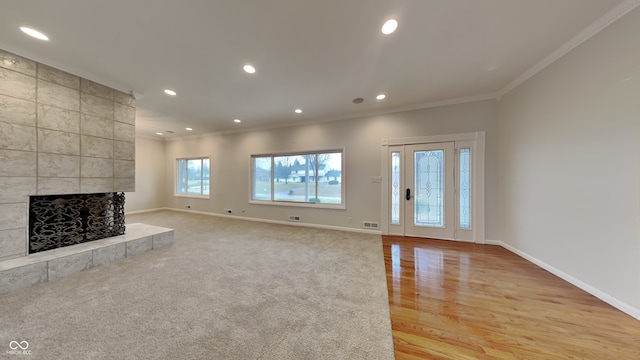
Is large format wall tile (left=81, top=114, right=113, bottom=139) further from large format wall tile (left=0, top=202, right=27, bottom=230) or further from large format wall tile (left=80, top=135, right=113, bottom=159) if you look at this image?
large format wall tile (left=0, top=202, right=27, bottom=230)

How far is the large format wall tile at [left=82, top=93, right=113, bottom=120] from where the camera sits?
3.07 m

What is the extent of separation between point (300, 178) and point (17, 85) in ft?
15.0

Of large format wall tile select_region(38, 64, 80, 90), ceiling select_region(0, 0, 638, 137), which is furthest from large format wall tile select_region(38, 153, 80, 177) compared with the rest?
ceiling select_region(0, 0, 638, 137)

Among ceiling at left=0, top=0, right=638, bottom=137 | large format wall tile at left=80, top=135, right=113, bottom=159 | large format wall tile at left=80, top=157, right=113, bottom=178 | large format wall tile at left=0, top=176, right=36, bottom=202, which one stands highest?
ceiling at left=0, top=0, right=638, bottom=137

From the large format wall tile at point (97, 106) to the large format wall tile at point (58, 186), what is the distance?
3.47 ft

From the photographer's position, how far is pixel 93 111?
315cm

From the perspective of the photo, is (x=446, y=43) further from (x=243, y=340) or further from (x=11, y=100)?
(x=11, y=100)

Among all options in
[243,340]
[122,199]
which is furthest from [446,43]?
[122,199]

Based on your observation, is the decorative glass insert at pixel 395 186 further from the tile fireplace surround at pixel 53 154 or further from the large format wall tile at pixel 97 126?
the large format wall tile at pixel 97 126

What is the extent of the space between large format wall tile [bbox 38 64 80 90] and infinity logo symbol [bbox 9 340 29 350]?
317 centimetres

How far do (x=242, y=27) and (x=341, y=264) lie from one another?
314cm

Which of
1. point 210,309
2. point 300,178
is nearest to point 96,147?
point 210,309

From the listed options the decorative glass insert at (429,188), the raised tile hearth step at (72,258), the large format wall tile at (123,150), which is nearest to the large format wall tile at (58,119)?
the large format wall tile at (123,150)

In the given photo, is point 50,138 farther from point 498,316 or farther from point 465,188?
point 465,188
